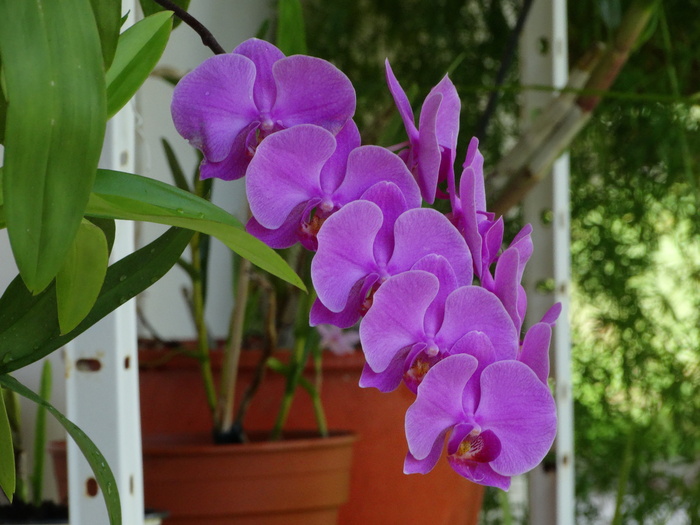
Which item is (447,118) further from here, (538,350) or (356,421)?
(356,421)

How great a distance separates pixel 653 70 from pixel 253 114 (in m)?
1.11

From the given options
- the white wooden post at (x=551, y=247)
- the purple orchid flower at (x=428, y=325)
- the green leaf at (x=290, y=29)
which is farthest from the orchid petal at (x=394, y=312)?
the white wooden post at (x=551, y=247)

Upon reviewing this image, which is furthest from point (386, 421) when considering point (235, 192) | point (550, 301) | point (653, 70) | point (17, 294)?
point (653, 70)

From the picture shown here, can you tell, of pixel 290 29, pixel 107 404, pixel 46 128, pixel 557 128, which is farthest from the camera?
pixel 557 128

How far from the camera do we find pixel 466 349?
183 mm

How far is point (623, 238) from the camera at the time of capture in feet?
4.02

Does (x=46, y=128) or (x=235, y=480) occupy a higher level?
(x=46, y=128)

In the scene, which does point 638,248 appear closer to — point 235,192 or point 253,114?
point 235,192

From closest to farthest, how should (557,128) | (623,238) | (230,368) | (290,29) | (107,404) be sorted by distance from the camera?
1. (107,404)
2. (290,29)
3. (230,368)
4. (557,128)
5. (623,238)

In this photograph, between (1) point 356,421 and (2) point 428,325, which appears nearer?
(2) point 428,325

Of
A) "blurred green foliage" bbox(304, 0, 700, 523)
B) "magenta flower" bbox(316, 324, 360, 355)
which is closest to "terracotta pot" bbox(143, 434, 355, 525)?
"magenta flower" bbox(316, 324, 360, 355)

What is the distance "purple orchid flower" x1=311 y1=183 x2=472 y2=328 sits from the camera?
185 mm

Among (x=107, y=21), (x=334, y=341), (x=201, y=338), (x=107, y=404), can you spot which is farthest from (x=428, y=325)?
(x=334, y=341)

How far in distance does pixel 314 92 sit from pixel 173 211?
4 cm
